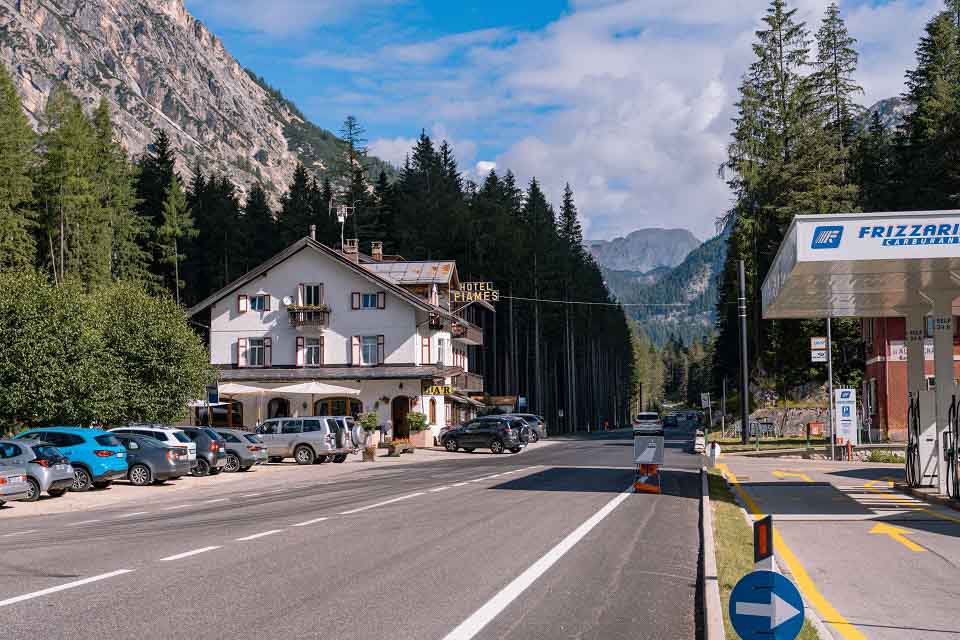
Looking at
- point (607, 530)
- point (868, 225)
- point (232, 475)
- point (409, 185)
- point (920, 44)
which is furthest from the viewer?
point (409, 185)

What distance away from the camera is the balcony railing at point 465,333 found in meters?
66.1

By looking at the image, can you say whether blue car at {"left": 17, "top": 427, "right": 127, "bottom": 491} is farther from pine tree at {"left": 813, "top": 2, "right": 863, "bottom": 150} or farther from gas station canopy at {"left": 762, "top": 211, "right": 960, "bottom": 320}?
pine tree at {"left": 813, "top": 2, "right": 863, "bottom": 150}

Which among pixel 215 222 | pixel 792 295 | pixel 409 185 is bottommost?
pixel 792 295

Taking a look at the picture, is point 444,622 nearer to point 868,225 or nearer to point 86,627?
point 86,627

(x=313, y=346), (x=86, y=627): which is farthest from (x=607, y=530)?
(x=313, y=346)

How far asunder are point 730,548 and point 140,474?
71.8ft

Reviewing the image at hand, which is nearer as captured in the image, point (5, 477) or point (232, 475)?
point (5, 477)

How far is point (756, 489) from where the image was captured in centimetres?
2508

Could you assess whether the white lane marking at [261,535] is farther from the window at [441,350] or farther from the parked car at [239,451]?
the window at [441,350]

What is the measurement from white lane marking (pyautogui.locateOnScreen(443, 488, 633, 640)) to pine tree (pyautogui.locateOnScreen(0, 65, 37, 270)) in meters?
47.9

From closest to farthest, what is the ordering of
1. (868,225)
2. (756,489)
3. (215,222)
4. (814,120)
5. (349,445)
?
(868,225) → (756,489) → (349,445) → (814,120) → (215,222)

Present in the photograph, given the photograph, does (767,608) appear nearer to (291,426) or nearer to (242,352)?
(291,426)

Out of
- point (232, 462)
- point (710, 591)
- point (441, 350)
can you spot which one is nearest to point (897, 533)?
point (710, 591)

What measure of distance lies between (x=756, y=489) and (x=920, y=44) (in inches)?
2363
